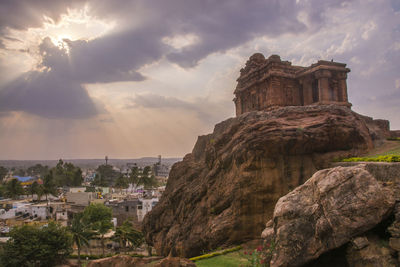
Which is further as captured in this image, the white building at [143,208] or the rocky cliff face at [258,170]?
the white building at [143,208]

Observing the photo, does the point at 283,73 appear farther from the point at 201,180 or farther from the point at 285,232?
the point at 285,232

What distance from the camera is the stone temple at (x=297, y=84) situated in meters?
29.0

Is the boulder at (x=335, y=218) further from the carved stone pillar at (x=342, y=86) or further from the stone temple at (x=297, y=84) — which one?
the carved stone pillar at (x=342, y=86)

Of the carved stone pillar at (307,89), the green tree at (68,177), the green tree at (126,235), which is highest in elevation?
the carved stone pillar at (307,89)

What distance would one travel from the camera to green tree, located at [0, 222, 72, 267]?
27078 millimetres

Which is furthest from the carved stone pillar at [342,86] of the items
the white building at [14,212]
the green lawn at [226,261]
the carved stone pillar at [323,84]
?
the white building at [14,212]

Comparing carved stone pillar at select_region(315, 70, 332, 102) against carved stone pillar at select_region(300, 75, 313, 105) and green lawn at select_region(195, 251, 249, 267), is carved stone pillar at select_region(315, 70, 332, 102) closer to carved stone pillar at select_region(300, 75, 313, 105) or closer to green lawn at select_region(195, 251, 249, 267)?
carved stone pillar at select_region(300, 75, 313, 105)

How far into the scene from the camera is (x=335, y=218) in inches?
362

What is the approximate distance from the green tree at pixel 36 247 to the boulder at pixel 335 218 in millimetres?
27327

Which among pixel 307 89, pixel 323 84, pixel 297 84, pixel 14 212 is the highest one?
pixel 297 84

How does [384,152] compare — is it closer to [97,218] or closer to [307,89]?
[307,89]

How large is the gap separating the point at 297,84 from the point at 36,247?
32163 millimetres

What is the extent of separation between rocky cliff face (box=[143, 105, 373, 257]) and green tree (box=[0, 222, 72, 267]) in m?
15.3

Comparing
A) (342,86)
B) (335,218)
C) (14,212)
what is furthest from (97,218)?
(335,218)
